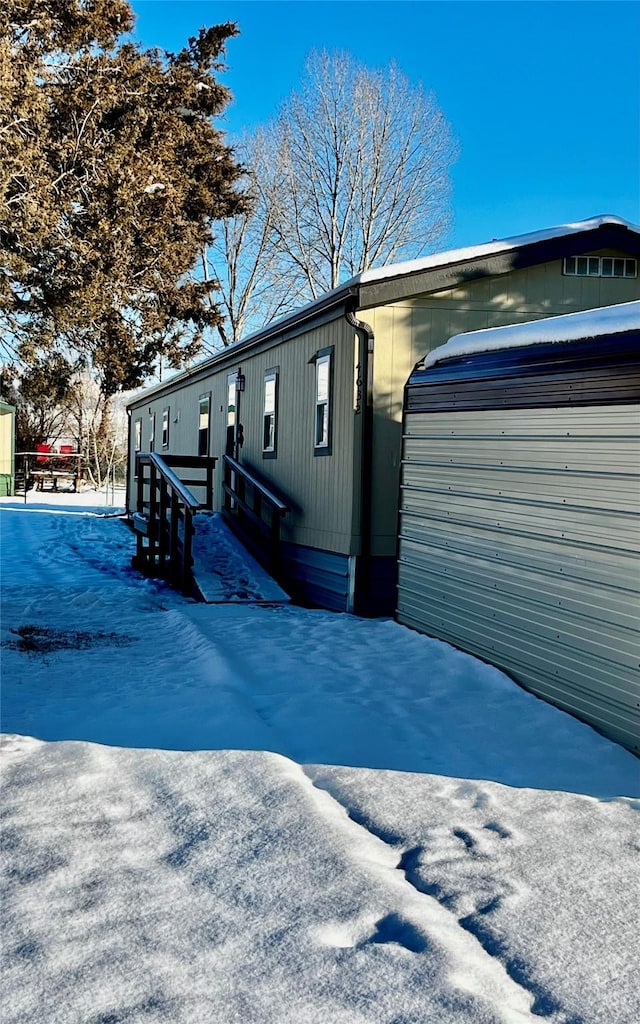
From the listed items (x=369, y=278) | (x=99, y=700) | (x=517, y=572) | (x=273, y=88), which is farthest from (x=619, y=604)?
(x=273, y=88)

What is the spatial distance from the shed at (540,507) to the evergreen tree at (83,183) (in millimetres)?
3935

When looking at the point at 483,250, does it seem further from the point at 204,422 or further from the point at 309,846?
the point at 204,422

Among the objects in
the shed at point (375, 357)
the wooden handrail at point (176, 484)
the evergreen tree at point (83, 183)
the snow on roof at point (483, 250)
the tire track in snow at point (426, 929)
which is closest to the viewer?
the tire track in snow at point (426, 929)

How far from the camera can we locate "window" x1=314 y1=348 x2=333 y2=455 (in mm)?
10570

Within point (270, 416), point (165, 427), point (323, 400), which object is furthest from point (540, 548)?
point (165, 427)

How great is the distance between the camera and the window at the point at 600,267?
34.6 feet

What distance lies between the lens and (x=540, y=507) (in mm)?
6469

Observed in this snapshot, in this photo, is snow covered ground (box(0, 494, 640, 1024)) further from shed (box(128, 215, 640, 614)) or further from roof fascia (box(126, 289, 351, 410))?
roof fascia (box(126, 289, 351, 410))

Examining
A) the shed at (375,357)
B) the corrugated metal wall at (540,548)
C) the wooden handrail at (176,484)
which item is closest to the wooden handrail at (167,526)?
the wooden handrail at (176,484)

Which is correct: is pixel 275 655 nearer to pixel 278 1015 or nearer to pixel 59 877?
pixel 59 877

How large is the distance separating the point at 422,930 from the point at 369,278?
7.22 m

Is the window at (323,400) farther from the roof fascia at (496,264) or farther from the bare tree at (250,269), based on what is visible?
the bare tree at (250,269)

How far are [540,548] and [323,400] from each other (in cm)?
484

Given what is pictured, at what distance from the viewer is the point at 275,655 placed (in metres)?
7.75
